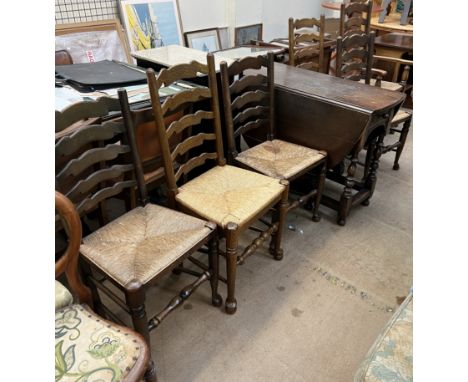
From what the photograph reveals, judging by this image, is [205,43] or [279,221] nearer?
[279,221]

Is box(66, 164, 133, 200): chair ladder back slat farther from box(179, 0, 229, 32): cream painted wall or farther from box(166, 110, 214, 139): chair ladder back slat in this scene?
box(179, 0, 229, 32): cream painted wall

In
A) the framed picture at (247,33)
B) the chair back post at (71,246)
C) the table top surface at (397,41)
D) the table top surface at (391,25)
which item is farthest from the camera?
the table top surface at (391,25)

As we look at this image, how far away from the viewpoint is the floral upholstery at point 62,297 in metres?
1.08

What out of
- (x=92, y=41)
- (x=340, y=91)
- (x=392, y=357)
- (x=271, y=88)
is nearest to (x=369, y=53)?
(x=340, y=91)

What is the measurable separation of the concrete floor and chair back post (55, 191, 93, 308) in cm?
54

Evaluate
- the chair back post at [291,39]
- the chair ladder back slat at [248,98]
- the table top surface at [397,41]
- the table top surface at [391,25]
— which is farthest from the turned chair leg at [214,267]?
the table top surface at [391,25]

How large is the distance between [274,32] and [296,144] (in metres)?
2.46

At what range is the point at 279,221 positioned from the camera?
1.89 metres

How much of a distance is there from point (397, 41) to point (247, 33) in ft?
4.91

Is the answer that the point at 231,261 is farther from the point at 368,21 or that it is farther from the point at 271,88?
the point at 368,21

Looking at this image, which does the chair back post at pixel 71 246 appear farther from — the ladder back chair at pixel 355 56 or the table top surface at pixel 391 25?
the table top surface at pixel 391 25

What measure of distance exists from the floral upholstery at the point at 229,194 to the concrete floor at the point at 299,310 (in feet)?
1.65
